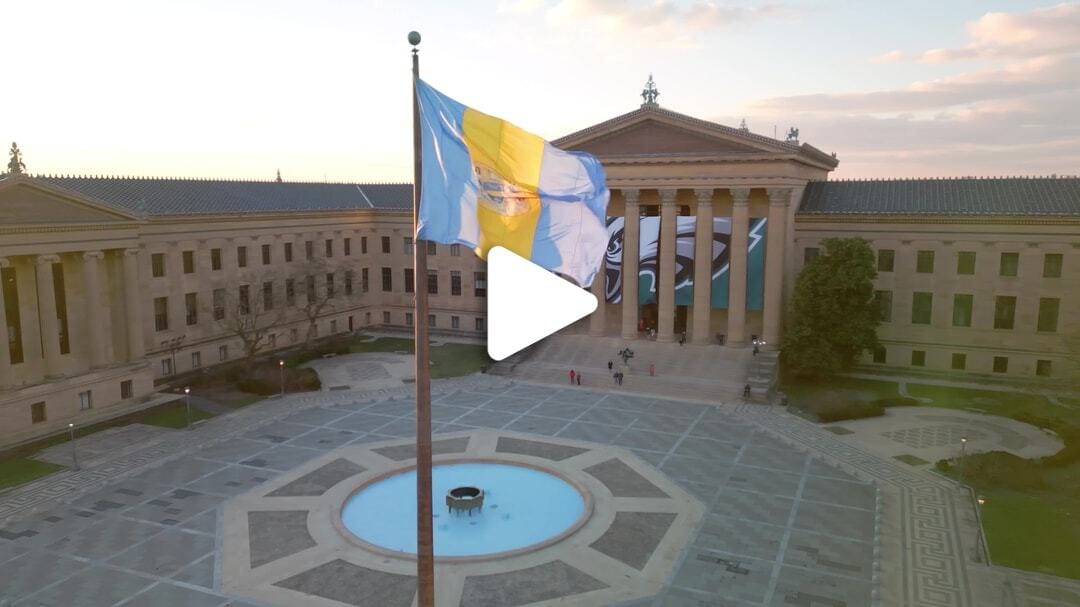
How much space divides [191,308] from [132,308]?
7965 millimetres

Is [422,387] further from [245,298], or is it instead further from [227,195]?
[227,195]

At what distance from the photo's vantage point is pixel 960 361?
204ft

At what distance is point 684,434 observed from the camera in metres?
48.1

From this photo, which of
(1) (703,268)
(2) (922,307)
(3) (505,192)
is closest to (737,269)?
(1) (703,268)

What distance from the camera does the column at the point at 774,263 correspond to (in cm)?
6153

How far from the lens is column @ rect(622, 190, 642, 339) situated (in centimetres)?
6712

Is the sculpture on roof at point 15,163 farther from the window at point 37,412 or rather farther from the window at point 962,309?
the window at point 962,309

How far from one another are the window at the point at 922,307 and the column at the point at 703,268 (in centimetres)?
1687

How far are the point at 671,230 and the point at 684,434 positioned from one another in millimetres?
22902

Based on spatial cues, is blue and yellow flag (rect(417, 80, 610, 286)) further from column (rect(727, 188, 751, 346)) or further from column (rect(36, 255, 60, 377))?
column (rect(727, 188, 751, 346))

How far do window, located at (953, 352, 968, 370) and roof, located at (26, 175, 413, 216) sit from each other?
55681mm

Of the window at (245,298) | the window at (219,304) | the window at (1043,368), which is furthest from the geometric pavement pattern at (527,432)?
the window at (1043,368)

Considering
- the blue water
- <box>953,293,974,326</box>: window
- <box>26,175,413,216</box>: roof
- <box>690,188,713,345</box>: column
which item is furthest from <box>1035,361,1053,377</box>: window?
<box>26,175,413,216</box>: roof

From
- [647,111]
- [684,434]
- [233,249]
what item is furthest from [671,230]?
[233,249]
